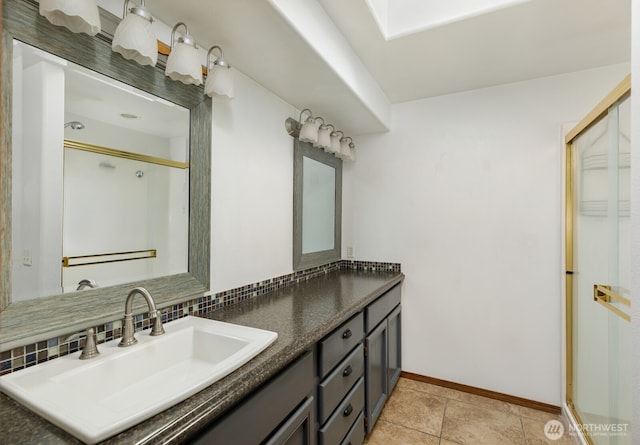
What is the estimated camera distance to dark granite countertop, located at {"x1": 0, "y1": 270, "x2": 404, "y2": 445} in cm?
58

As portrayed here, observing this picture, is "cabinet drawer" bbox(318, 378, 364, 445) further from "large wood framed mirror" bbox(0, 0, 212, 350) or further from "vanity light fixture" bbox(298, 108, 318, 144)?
"vanity light fixture" bbox(298, 108, 318, 144)

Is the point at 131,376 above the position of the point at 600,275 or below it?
below

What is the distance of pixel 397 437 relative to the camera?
5.84 feet

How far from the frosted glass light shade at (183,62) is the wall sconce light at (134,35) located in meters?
0.11

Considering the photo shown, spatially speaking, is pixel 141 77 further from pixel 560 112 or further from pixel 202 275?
pixel 560 112

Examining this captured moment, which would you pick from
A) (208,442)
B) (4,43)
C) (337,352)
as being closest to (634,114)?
(337,352)

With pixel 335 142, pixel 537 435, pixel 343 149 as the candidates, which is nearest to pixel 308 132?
pixel 335 142

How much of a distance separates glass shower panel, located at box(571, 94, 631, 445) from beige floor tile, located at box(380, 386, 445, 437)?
0.77 m

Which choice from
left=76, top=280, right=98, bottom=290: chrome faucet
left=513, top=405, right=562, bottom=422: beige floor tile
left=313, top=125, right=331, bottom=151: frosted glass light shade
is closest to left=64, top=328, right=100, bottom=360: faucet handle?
left=76, top=280, right=98, bottom=290: chrome faucet

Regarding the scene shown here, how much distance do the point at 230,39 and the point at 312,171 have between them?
1.12 metres

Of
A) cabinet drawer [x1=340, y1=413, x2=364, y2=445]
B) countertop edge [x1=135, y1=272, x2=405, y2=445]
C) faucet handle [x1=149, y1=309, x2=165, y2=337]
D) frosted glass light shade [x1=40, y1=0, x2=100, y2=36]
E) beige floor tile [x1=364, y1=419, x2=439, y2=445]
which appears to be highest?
frosted glass light shade [x1=40, y1=0, x2=100, y2=36]

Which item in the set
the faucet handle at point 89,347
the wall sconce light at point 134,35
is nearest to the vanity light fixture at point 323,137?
the wall sconce light at point 134,35

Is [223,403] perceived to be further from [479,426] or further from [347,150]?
[347,150]

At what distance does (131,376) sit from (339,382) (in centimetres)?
83
